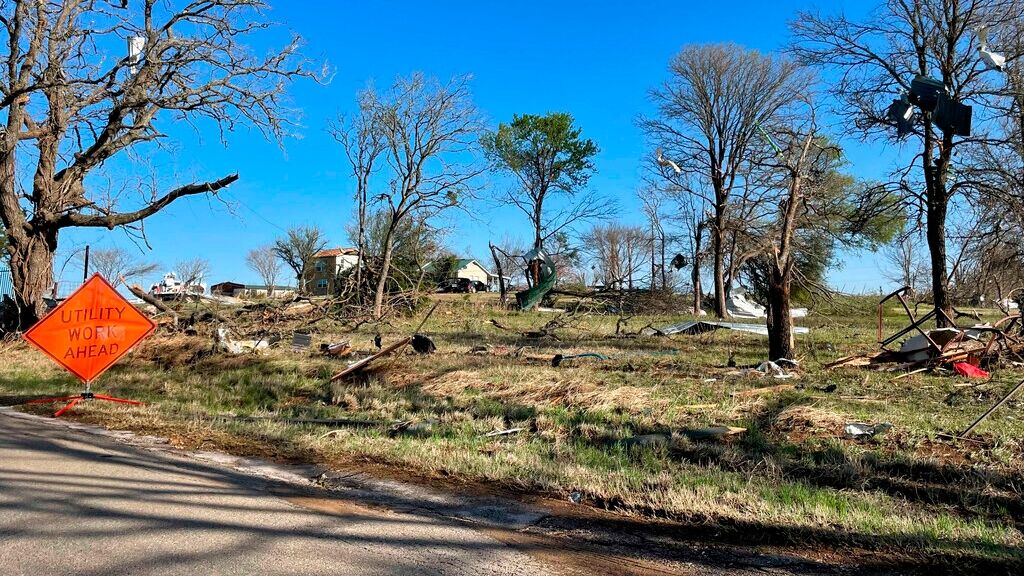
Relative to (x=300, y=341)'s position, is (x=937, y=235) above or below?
above

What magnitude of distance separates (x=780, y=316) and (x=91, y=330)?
11.0m

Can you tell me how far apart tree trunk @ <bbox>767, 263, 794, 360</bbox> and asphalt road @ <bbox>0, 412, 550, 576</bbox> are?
29.4 ft

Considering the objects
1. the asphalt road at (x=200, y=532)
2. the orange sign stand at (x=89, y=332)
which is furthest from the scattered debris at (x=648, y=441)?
the orange sign stand at (x=89, y=332)

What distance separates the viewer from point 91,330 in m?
9.01

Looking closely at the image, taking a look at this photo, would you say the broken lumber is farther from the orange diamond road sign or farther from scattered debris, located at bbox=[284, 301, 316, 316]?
the orange diamond road sign

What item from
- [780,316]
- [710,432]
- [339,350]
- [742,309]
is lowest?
[710,432]

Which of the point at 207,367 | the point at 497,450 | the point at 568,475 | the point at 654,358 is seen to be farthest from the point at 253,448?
the point at 654,358

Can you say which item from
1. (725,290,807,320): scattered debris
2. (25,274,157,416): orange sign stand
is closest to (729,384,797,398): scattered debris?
(25,274,157,416): orange sign stand

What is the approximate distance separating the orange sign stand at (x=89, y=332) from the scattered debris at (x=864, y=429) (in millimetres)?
8766

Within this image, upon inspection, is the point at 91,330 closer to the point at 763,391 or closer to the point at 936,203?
the point at 763,391

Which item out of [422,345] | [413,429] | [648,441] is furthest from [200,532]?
[422,345]

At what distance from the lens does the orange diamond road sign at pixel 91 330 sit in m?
8.70

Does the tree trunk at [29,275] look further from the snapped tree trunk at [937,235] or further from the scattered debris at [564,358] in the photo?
the snapped tree trunk at [937,235]

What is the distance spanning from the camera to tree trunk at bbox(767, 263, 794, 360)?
1130 centimetres
